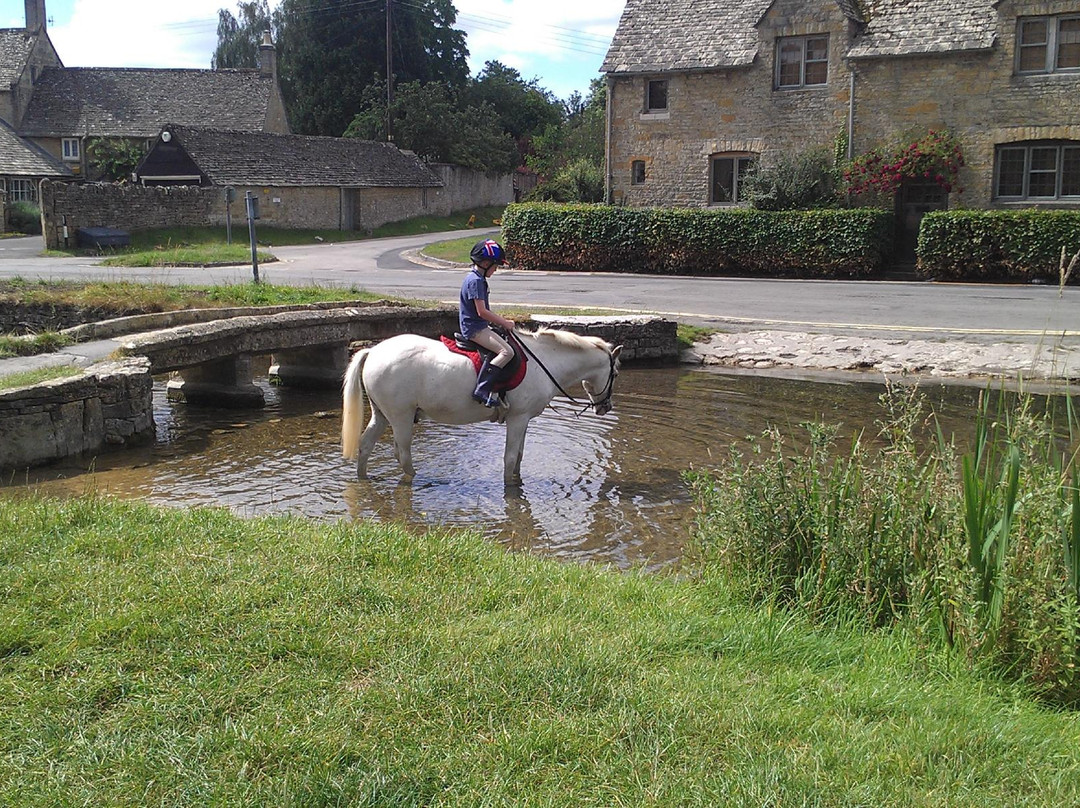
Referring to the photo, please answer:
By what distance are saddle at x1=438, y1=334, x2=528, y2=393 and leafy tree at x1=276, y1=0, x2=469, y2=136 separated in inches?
2747

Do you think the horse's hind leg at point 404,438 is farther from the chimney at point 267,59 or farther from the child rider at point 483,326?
the chimney at point 267,59

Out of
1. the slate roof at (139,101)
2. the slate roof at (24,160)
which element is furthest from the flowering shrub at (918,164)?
the slate roof at (139,101)

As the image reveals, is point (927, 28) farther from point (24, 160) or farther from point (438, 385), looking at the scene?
point (24, 160)

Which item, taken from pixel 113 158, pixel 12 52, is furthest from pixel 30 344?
pixel 12 52

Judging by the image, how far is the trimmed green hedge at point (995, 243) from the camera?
2777cm

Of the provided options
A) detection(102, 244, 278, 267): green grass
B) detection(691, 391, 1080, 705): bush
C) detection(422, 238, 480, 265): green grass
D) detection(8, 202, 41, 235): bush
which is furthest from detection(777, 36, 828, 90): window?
detection(8, 202, 41, 235): bush

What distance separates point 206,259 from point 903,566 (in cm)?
3125

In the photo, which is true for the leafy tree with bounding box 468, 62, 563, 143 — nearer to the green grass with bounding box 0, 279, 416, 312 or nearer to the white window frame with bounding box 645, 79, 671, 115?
the white window frame with bounding box 645, 79, 671, 115

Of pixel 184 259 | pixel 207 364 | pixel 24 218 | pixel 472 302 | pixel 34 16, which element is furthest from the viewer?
pixel 34 16

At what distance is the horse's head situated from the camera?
37.6 ft

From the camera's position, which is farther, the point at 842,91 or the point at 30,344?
the point at 842,91

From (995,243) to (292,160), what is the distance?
1405 inches

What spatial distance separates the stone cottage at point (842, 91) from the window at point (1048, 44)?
4cm

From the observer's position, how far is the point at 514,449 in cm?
1093
